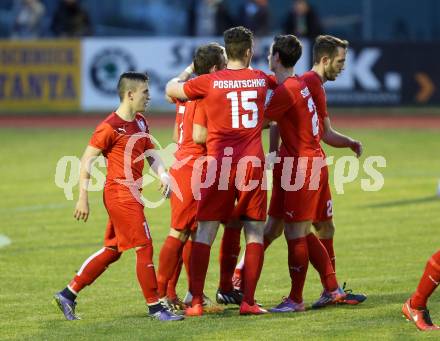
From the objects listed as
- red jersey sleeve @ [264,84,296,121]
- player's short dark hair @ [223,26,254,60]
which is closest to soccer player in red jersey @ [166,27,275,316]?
player's short dark hair @ [223,26,254,60]

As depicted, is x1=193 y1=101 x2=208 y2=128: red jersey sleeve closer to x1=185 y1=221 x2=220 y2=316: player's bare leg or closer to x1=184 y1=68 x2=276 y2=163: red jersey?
x1=184 y1=68 x2=276 y2=163: red jersey

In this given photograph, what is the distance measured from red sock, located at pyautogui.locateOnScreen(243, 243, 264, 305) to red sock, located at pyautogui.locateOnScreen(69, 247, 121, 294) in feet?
3.05

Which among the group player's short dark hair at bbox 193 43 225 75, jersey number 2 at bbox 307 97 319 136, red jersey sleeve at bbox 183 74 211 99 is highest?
player's short dark hair at bbox 193 43 225 75

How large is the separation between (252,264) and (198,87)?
1.31 metres

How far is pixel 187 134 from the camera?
27.8 feet

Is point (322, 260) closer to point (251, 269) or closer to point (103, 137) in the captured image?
point (251, 269)

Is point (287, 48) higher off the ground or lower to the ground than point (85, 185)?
higher

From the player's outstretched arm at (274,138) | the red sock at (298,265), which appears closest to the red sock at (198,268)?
the red sock at (298,265)

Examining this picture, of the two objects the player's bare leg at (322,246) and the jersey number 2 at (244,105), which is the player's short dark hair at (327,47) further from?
the player's bare leg at (322,246)

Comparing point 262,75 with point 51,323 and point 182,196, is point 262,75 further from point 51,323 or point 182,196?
point 51,323

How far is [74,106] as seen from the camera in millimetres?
→ 27125

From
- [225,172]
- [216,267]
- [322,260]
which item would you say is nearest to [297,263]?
[322,260]

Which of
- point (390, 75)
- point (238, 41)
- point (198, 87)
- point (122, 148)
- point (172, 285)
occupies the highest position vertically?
point (238, 41)

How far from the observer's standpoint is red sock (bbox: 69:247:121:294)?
26.9 feet
